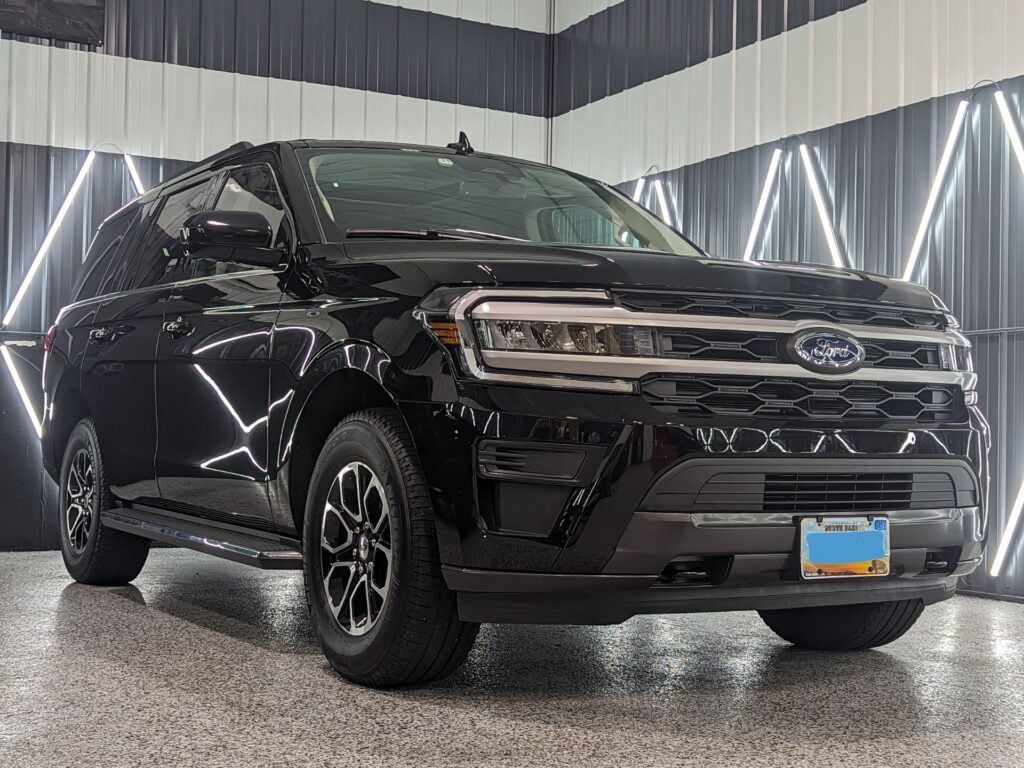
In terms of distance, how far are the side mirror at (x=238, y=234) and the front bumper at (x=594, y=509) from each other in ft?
3.61

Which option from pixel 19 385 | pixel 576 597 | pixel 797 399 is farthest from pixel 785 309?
pixel 19 385

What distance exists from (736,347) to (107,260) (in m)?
3.96

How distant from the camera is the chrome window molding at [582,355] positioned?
3188 mm

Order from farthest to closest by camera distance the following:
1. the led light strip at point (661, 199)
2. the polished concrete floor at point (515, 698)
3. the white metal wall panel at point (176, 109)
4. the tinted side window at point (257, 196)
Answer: the led light strip at point (661, 199)
the white metal wall panel at point (176, 109)
the tinted side window at point (257, 196)
the polished concrete floor at point (515, 698)

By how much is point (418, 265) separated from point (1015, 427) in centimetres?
405

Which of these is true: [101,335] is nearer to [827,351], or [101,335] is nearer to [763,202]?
[827,351]

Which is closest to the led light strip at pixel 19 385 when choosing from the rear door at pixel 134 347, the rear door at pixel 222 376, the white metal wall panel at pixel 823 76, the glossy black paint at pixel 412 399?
the rear door at pixel 134 347

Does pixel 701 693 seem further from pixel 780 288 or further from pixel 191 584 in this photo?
pixel 191 584

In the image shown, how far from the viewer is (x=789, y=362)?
3.37m

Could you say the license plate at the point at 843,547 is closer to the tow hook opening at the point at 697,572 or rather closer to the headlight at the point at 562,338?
the tow hook opening at the point at 697,572

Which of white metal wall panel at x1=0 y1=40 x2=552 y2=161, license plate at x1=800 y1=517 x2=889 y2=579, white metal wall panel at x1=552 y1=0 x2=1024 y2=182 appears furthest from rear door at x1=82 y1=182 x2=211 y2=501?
white metal wall panel at x1=552 y1=0 x2=1024 y2=182

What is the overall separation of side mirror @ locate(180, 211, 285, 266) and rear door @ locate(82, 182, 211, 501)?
912mm

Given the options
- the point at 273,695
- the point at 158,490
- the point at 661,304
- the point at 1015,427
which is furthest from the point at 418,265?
the point at 1015,427

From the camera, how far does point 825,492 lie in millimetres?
3348
